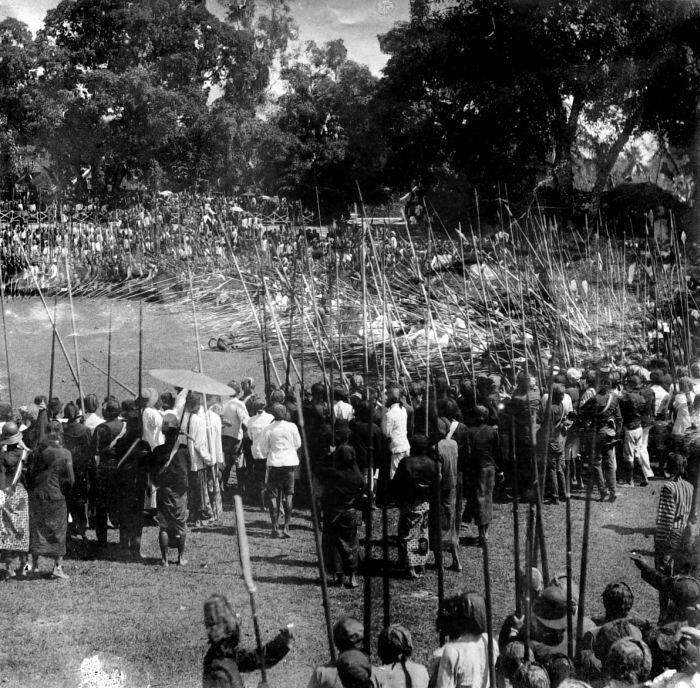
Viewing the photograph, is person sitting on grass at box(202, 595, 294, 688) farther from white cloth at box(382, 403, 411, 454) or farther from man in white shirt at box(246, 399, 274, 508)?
white cloth at box(382, 403, 411, 454)

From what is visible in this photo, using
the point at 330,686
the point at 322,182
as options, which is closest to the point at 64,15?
the point at 322,182

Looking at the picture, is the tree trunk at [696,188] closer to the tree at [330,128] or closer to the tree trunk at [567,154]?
the tree trunk at [567,154]

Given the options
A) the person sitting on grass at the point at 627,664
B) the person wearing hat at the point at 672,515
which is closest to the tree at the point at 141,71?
the person wearing hat at the point at 672,515

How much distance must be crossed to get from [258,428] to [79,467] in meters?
1.87

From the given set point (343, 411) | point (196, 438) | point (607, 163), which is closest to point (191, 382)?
point (196, 438)

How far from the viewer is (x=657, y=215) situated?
22172mm

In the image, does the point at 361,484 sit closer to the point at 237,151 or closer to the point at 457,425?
the point at 457,425

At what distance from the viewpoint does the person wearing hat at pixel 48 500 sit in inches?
312

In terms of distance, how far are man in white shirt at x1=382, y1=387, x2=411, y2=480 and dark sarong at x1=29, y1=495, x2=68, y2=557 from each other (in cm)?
367

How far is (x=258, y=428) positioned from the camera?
9.59m

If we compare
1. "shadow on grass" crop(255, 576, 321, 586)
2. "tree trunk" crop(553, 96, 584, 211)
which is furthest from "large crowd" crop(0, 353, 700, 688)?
"tree trunk" crop(553, 96, 584, 211)

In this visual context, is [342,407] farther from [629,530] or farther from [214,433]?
[629,530]

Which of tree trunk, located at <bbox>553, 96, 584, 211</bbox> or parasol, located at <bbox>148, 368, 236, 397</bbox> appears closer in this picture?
parasol, located at <bbox>148, 368, 236, 397</bbox>

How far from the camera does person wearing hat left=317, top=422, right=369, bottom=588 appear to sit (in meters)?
7.97
